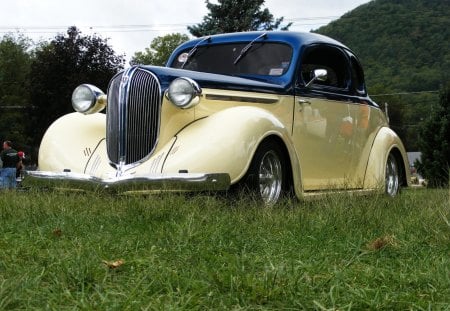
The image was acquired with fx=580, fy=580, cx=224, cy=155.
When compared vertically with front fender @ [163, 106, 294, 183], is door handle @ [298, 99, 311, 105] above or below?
above

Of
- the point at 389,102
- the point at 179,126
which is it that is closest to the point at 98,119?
the point at 179,126

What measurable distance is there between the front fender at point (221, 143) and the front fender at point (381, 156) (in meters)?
2.16

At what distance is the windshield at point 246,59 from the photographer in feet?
20.7

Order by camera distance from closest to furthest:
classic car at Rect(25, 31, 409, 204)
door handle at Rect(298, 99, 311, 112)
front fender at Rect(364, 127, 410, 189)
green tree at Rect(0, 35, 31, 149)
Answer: classic car at Rect(25, 31, 409, 204), door handle at Rect(298, 99, 311, 112), front fender at Rect(364, 127, 410, 189), green tree at Rect(0, 35, 31, 149)

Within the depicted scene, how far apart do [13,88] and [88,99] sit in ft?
148

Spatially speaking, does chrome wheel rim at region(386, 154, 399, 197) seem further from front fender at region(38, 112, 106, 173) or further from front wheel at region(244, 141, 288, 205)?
front fender at region(38, 112, 106, 173)

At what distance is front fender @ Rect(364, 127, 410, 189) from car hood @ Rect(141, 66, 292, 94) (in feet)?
5.53

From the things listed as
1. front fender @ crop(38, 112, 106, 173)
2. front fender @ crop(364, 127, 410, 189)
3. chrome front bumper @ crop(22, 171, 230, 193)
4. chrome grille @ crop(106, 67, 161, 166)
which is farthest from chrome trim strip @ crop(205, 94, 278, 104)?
front fender @ crop(364, 127, 410, 189)

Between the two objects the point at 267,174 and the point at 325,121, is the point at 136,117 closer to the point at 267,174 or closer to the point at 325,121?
the point at 267,174

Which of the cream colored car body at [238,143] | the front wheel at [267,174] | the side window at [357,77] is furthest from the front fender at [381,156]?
the front wheel at [267,174]

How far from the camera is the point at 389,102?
73.1 metres

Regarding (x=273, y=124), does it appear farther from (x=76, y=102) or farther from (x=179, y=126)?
(x=76, y=102)

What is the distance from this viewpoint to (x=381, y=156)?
7.05m

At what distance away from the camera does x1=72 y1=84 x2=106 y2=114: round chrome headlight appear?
5.88m
